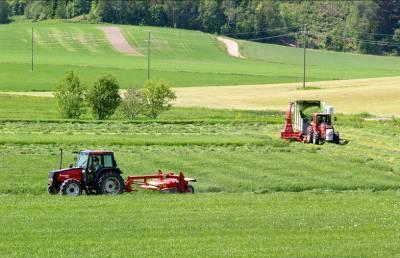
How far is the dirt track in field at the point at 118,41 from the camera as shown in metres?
152

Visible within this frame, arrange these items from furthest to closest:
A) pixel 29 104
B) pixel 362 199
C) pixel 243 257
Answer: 1. pixel 29 104
2. pixel 362 199
3. pixel 243 257

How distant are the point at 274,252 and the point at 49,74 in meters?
96.5

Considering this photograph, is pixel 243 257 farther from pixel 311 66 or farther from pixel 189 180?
pixel 311 66

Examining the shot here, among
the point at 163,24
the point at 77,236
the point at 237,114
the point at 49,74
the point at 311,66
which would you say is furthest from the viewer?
the point at 163,24

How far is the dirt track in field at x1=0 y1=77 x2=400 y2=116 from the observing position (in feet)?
281

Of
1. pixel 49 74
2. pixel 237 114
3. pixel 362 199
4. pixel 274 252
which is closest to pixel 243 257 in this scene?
pixel 274 252

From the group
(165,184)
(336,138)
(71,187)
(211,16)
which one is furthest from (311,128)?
(211,16)

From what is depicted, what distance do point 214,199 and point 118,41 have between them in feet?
423

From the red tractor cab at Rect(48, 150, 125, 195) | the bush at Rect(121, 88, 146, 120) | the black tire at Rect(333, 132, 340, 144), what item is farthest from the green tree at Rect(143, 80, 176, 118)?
the red tractor cab at Rect(48, 150, 125, 195)

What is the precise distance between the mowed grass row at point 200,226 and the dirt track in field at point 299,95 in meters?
48.5

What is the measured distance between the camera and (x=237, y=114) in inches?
3061

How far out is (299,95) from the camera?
3716 inches

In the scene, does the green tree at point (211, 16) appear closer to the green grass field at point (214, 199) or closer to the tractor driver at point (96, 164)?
the green grass field at point (214, 199)

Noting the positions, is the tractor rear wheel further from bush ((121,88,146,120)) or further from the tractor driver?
bush ((121,88,146,120))
